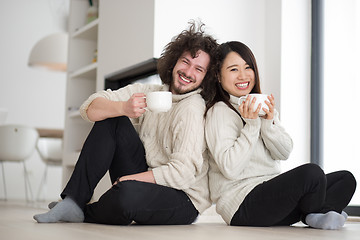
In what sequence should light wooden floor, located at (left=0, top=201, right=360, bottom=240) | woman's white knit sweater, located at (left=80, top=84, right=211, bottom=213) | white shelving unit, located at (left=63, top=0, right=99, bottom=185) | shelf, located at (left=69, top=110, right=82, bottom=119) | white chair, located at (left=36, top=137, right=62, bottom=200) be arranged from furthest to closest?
white chair, located at (left=36, top=137, right=62, bottom=200), white shelving unit, located at (left=63, top=0, right=99, bottom=185), shelf, located at (left=69, top=110, right=82, bottom=119), woman's white knit sweater, located at (left=80, top=84, right=211, bottom=213), light wooden floor, located at (left=0, top=201, right=360, bottom=240)

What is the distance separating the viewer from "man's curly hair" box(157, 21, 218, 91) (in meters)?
2.02

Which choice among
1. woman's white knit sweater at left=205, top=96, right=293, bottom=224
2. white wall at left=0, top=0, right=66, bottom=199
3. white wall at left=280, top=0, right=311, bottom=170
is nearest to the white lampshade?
white wall at left=0, top=0, right=66, bottom=199

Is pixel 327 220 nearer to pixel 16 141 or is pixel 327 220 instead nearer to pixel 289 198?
pixel 289 198

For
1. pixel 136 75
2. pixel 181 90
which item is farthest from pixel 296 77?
pixel 181 90

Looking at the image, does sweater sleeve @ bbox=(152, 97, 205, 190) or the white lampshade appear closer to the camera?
sweater sleeve @ bbox=(152, 97, 205, 190)

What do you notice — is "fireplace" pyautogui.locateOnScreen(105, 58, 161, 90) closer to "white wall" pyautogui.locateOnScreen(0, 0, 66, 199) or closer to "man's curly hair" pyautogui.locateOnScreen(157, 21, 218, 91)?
"man's curly hair" pyautogui.locateOnScreen(157, 21, 218, 91)

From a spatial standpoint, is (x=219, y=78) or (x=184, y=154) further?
(x=219, y=78)

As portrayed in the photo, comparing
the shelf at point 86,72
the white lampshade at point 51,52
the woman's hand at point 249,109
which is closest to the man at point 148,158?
the woman's hand at point 249,109

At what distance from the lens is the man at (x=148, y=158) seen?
1773mm

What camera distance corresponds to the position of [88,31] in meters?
4.12

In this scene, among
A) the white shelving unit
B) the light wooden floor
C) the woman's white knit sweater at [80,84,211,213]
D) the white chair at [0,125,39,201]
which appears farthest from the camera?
the white chair at [0,125,39,201]

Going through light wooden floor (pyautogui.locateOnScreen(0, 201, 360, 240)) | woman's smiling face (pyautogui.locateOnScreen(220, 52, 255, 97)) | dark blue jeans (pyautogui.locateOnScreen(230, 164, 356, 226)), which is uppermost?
woman's smiling face (pyautogui.locateOnScreen(220, 52, 255, 97))

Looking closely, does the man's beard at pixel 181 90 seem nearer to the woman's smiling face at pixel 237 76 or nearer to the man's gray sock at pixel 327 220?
the woman's smiling face at pixel 237 76

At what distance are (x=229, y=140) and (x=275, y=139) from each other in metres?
0.17
